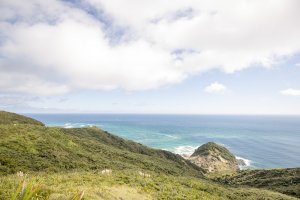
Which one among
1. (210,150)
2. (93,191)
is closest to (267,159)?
(210,150)

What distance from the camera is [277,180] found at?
201 ft

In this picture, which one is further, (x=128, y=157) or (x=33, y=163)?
(x=128, y=157)

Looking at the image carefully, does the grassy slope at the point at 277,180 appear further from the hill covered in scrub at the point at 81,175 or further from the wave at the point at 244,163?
the wave at the point at 244,163

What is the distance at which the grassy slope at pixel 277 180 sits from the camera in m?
52.0

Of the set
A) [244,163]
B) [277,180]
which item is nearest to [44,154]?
[277,180]

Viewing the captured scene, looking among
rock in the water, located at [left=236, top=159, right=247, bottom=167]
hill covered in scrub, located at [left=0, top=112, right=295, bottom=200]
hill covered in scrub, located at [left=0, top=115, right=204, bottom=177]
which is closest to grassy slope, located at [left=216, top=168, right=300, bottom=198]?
hill covered in scrub, located at [left=0, top=112, right=295, bottom=200]

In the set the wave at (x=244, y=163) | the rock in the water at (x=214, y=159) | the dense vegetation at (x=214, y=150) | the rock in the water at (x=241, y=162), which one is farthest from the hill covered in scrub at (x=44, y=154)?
the rock in the water at (x=241, y=162)

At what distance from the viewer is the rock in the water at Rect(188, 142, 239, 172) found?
335 feet

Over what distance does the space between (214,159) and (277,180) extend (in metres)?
48.8

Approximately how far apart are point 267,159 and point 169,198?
11077 centimetres

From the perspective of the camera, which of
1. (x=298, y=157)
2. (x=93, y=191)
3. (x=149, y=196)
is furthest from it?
(x=298, y=157)

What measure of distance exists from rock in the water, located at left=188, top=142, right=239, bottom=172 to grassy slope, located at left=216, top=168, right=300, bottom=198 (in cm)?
2482

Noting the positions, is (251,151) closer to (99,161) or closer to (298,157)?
(298,157)

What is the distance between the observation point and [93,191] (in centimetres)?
1928
